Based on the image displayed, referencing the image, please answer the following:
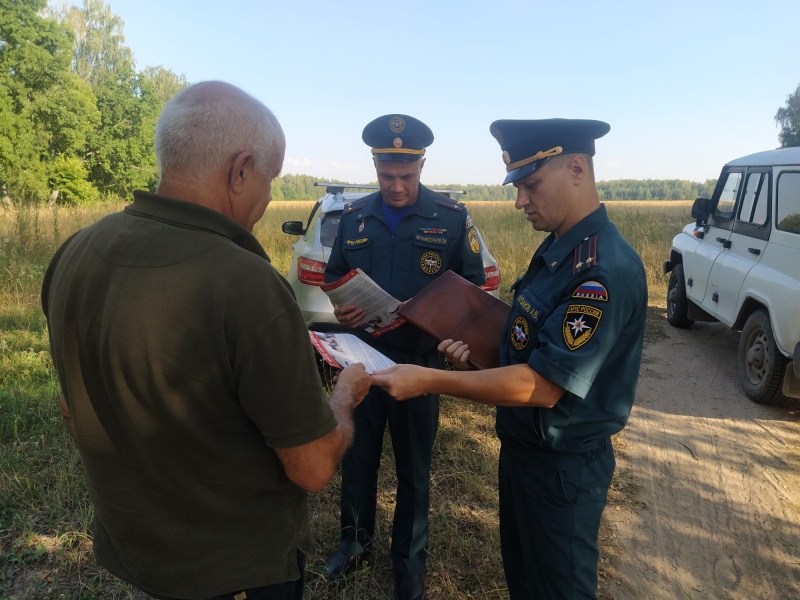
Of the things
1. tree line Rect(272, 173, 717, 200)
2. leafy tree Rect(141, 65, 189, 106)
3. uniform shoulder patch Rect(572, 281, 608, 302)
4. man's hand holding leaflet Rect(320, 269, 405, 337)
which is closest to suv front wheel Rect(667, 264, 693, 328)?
man's hand holding leaflet Rect(320, 269, 405, 337)

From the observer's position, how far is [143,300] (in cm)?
97

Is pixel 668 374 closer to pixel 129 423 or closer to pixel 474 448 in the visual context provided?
pixel 474 448

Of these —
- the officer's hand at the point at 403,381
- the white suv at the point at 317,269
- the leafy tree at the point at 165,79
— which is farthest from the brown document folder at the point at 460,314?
the leafy tree at the point at 165,79

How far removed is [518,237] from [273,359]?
12.0m

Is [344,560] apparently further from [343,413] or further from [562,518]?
[343,413]

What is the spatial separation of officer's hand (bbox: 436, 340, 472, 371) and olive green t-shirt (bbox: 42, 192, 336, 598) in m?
0.78

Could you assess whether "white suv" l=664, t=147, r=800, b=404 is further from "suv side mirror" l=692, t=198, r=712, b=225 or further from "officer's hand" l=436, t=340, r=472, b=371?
"officer's hand" l=436, t=340, r=472, b=371

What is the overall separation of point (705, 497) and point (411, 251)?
8.00ft

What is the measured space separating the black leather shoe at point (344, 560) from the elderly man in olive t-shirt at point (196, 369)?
1348 mm

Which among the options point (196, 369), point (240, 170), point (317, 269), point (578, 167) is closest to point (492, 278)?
point (317, 269)

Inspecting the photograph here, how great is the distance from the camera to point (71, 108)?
21969 millimetres

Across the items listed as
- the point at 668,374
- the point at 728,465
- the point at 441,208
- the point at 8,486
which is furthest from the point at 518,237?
the point at 8,486

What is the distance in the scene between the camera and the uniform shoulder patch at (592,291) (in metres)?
1.38

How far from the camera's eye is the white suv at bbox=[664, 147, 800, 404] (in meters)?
4.17
